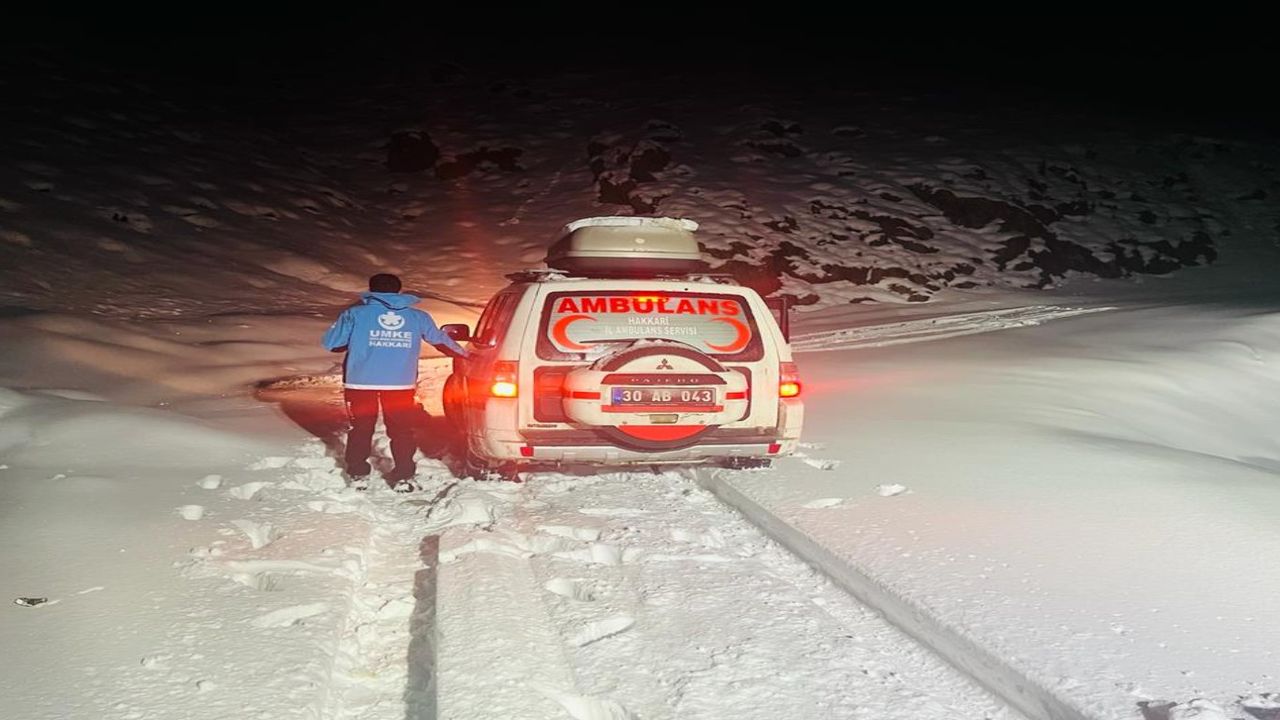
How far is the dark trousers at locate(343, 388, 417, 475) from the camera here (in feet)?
19.4

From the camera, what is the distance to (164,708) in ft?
9.02

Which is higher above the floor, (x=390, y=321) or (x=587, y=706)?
(x=390, y=321)

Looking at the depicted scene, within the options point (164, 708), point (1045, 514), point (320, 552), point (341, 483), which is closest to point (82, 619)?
point (164, 708)

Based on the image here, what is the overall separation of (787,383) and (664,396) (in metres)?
0.92

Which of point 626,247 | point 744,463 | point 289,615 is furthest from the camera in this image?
point 626,247

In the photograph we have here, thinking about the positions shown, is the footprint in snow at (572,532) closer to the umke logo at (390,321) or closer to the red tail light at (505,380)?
the red tail light at (505,380)

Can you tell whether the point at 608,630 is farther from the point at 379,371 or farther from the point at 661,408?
the point at 379,371

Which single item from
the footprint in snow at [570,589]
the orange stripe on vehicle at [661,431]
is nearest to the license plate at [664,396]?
the orange stripe on vehicle at [661,431]

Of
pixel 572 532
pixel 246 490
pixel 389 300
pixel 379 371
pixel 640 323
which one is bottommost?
pixel 572 532

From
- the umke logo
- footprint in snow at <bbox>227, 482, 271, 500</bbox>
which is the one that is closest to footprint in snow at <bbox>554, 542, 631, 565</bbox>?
footprint in snow at <bbox>227, 482, 271, 500</bbox>

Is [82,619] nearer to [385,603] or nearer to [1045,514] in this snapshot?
[385,603]

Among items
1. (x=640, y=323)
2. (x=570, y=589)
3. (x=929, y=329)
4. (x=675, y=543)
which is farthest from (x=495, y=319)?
(x=929, y=329)

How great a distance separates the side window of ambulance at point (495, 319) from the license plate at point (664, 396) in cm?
101

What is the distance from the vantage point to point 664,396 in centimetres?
541
